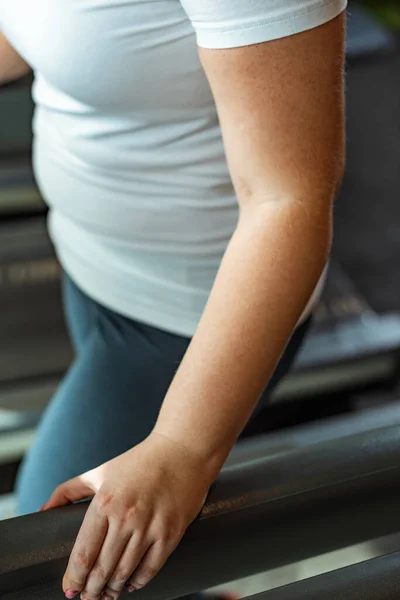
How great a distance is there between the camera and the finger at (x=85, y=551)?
1.96 ft

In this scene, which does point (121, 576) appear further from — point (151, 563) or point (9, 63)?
point (9, 63)

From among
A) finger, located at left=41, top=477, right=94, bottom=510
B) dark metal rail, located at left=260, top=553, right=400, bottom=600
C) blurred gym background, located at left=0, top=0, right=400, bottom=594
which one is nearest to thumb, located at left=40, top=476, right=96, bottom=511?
finger, located at left=41, top=477, right=94, bottom=510

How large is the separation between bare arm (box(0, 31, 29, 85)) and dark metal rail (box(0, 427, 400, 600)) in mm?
544

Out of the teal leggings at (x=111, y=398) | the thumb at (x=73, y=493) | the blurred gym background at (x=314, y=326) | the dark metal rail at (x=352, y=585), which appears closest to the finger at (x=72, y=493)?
the thumb at (x=73, y=493)

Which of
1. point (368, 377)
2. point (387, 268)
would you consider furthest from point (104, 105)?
point (387, 268)

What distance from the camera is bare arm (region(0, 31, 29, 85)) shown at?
93cm

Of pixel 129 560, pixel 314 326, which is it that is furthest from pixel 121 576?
pixel 314 326

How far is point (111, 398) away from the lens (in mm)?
1016

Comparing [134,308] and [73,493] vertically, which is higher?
[73,493]

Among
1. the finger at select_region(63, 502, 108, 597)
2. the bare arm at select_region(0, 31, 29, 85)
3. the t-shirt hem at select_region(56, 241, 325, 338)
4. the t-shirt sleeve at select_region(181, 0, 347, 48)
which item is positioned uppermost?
the t-shirt sleeve at select_region(181, 0, 347, 48)

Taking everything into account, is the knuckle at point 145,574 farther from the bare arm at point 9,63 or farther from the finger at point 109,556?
the bare arm at point 9,63

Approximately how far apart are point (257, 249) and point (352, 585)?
27 centimetres

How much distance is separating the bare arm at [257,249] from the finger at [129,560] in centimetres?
8

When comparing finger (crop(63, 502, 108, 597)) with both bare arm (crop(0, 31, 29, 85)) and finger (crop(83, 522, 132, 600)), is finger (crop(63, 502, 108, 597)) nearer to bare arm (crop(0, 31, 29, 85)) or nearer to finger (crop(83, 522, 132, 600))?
finger (crop(83, 522, 132, 600))
